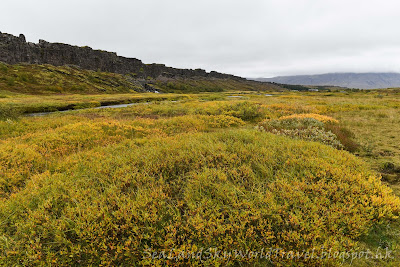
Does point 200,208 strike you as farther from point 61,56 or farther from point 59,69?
point 61,56

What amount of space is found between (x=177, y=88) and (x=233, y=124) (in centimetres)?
14279

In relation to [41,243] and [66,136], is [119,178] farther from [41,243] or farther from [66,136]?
[66,136]

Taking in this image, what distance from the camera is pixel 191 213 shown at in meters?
4.00

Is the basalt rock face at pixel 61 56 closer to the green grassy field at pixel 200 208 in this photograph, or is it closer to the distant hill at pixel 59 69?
the distant hill at pixel 59 69

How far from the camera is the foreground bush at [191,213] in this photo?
137 inches

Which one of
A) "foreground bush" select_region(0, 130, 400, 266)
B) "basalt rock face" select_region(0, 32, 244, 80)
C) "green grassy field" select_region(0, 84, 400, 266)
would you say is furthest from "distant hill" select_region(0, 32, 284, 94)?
"foreground bush" select_region(0, 130, 400, 266)

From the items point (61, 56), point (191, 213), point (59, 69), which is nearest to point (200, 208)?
point (191, 213)

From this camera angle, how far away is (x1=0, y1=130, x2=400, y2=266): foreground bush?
3.49m

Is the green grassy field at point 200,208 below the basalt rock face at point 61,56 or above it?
below

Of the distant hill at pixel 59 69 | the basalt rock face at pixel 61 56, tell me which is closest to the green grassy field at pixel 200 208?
the distant hill at pixel 59 69

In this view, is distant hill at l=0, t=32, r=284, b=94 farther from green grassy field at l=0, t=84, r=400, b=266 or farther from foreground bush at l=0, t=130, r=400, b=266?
foreground bush at l=0, t=130, r=400, b=266

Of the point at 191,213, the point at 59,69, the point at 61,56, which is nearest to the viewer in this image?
the point at 191,213

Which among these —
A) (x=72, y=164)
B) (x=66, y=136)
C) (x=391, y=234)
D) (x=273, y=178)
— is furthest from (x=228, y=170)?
(x=66, y=136)

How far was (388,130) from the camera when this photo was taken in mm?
13000
